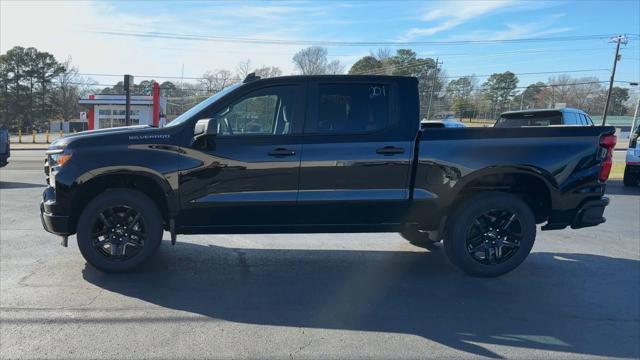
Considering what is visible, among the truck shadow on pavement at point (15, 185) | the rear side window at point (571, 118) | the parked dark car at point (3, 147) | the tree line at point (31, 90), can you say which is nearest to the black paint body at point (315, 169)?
the rear side window at point (571, 118)

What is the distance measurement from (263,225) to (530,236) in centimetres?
291

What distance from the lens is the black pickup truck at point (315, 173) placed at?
16.1 feet

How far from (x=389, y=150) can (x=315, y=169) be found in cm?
79

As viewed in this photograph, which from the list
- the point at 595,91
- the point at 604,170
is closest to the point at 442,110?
the point at 595,91

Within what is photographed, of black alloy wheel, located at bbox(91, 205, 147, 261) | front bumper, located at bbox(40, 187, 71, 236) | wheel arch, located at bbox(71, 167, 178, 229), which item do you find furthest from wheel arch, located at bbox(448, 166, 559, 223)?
front bumper, located at bbox(40, 187, 71, 236)

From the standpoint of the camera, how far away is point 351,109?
205 inches

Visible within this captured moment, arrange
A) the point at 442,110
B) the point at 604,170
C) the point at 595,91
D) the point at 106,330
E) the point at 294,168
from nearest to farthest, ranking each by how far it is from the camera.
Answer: the point at 106,330 → the point at 294,168 → the point at 604,170 → the point at 442,110 → the point at 595,91

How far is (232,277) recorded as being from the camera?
520 centimetres

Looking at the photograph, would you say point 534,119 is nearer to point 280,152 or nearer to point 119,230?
point 280,152

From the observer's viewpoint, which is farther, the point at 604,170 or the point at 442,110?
the point at 442,110

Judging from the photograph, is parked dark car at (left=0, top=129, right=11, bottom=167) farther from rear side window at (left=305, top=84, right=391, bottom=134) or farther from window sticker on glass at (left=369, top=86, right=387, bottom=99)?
window sticker on glass at (left=369, top=86, right=387, bottom=99)

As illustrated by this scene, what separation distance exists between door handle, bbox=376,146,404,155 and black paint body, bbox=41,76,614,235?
0.01m

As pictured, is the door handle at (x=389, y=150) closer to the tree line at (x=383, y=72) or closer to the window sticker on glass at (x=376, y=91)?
the window sticker on glass at (x=376, y=91)

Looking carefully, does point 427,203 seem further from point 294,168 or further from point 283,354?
point 283,354
